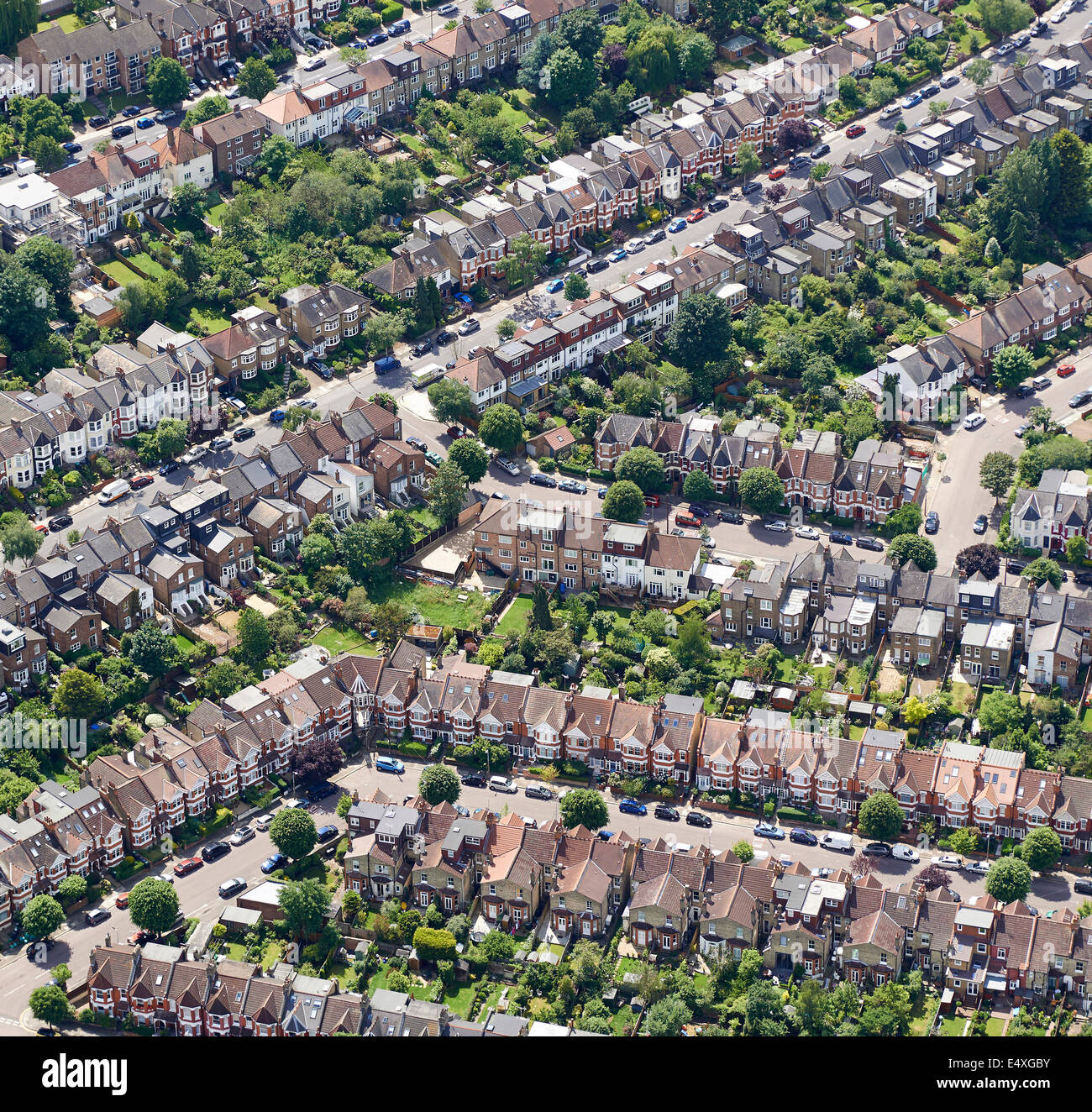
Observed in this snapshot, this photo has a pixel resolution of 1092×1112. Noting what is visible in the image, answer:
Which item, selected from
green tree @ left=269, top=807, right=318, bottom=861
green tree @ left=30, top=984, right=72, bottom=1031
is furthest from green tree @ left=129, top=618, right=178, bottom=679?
green tree @ left=30, top=984, right=72, bottom=1031

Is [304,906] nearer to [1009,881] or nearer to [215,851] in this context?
[215,851]

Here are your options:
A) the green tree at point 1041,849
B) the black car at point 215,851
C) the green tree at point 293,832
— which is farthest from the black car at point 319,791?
the green tree at point 1041,849

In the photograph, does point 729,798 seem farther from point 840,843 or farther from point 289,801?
point 289,801

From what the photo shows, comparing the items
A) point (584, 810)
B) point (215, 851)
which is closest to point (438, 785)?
point (584, 810)

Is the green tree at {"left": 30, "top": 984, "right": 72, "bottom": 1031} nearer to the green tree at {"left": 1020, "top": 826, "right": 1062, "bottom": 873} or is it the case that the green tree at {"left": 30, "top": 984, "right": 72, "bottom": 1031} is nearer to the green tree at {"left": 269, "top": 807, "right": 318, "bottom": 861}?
the green tree at {"left": 269, "top": 807, "right": 318, "bottom": 861}

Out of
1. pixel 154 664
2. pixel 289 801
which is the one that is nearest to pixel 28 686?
pixel 154 664

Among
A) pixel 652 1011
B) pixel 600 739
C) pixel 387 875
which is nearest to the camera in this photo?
pixel 652 1011
